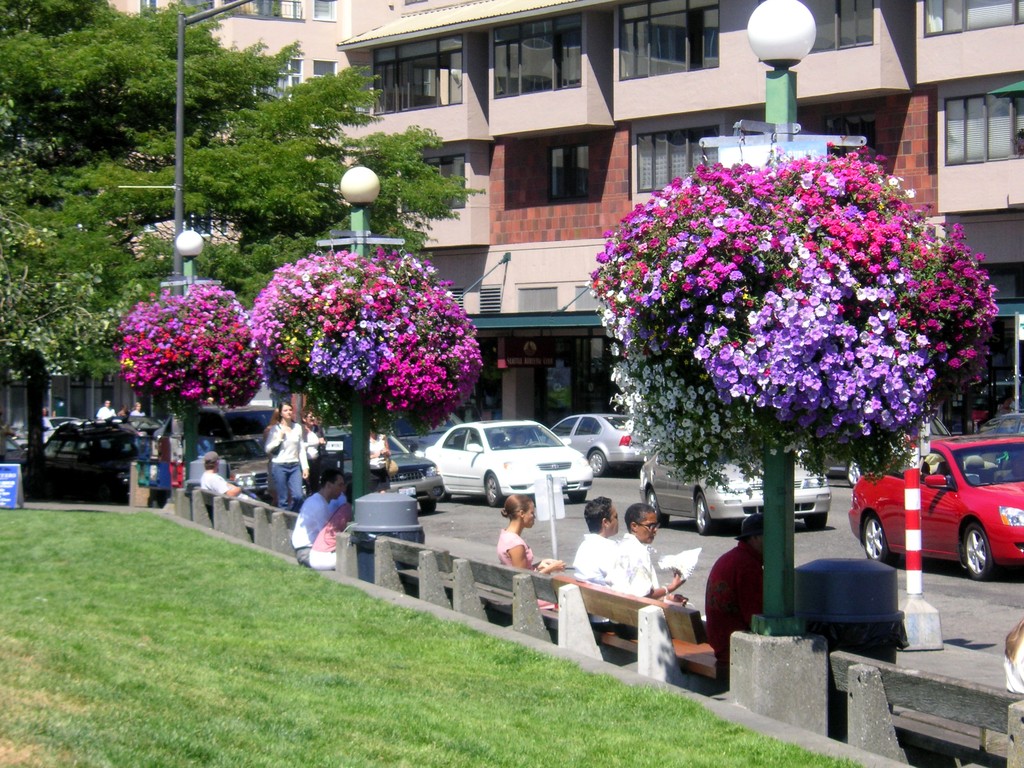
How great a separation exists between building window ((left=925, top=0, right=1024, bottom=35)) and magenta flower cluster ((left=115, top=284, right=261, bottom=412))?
63.8 ft

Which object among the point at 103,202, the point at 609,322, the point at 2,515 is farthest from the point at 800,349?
the point at 103,202

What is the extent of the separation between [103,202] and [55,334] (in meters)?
7.88

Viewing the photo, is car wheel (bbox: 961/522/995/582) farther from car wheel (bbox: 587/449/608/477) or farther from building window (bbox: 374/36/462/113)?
building window (bbox: 374/36/462/113)

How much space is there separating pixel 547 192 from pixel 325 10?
18.7 m

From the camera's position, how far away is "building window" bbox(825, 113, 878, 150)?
35219 millimetres

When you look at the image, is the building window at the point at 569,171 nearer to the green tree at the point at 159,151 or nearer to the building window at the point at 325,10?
the green tree at the point at 159,151

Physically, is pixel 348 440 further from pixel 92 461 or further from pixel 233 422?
pixel 92 461

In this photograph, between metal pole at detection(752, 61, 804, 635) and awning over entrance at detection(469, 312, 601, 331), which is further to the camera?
awning over entrance at detection(469, 312, 601, 331)

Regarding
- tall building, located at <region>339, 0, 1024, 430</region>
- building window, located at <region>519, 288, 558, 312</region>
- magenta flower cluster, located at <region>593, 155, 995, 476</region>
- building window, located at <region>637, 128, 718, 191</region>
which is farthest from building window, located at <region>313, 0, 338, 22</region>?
magenta flower cluster, located at <region>593, 155, 995, 476</region>

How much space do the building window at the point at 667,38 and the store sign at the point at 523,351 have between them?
8.44 meters

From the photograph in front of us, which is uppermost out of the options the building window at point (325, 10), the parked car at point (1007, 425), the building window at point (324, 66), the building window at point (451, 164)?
the building window at point (325, 10)

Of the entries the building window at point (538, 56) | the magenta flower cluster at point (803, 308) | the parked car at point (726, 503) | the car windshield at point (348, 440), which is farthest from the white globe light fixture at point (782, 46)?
the building window at point (538, 56)

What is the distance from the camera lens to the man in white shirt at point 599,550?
33.7 ft

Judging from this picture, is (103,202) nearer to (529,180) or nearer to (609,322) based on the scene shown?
(529,180)
